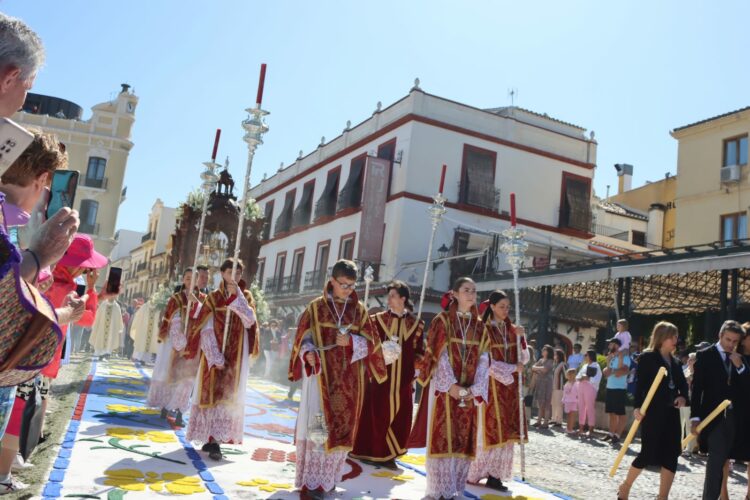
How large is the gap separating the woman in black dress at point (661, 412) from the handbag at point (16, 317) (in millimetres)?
5431

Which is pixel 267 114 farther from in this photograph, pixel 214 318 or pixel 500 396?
pixel 500 396

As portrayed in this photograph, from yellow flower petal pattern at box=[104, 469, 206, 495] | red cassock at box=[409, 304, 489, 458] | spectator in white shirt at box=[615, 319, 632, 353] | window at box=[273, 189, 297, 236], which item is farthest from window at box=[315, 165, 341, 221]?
yellow flower petal pattern at box=[104, 469, 206, 495]

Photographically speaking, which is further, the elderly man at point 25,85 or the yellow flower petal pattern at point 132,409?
the yellow flower petal pattern at point 132,409

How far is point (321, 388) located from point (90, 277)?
203 centimetres

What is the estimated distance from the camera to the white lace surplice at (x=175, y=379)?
8719 mm

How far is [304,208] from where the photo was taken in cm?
3353

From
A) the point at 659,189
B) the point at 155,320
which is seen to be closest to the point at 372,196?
the point at 155,320

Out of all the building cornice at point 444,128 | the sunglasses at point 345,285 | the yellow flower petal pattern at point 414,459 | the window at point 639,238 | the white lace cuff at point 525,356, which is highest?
the building cornice at point 444,128

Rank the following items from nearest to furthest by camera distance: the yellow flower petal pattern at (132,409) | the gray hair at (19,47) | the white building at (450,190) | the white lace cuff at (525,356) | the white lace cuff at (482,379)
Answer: the gray hair at (19,47), the white lace cuff at (482,379), the white lace cuff at (525,356), the yellow flower petal pattern at (132,409), the white building at (450,190)

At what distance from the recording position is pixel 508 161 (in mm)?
27156

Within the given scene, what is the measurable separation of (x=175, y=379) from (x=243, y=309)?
2.42m

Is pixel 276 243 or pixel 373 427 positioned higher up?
pixel 276 243

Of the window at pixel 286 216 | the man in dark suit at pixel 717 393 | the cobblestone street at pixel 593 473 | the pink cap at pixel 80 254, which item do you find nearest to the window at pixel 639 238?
the window at pixel 286 216

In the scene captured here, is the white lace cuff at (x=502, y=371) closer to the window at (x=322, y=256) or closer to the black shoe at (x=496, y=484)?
the black shoe at (x=496, y=484)
